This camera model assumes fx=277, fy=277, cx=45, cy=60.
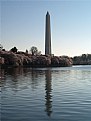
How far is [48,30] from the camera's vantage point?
113 metres

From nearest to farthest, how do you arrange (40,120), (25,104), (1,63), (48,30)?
(40,120)
(25,104)
(1,63)
(48,30)

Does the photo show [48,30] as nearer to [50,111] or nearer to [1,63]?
[1,63]

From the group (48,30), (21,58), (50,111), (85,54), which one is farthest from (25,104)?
(85,54)

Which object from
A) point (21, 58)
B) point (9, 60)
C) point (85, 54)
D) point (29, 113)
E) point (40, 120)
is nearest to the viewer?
point (40, 120)

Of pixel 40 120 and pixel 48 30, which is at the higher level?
pixel 48 30

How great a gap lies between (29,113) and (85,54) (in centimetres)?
17828

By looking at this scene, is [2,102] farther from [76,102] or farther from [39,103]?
[76,102]

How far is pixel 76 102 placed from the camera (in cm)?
1395

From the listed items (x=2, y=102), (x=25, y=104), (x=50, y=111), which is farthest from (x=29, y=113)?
(x=2, y=102)

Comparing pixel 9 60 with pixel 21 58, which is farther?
pixel 21 58

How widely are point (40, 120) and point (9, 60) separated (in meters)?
79.1

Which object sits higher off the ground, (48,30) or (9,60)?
(48,30)

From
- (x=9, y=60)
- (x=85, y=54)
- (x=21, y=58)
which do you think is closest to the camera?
(x=9, y=60)

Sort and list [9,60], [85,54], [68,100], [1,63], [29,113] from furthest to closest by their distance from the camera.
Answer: [85,54]
[9,60]
[1,63]
[68,100]
[29,113]
